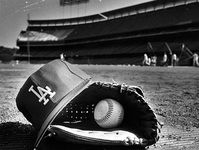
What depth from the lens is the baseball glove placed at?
1702 millimetres

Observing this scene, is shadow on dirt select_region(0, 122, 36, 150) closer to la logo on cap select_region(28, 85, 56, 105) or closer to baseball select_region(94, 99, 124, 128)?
la logo on cap select_region(28, 85, 56, 105)

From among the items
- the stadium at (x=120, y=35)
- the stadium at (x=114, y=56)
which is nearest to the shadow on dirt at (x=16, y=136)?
the stadium at (x=114, y=56)

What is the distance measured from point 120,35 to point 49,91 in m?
33.4

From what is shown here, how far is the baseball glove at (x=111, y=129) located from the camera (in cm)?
170

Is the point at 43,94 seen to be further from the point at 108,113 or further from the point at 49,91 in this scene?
the point at 108,113

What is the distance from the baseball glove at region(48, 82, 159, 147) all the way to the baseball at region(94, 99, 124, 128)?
4 cm

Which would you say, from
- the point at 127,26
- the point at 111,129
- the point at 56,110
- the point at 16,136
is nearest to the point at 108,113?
the point at 111,129

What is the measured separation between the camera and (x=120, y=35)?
34.8m

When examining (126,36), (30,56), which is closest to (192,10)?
(126,36)

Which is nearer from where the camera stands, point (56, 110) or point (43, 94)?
point (56, 110)

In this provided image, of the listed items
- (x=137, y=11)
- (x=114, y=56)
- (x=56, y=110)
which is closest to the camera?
(x=56, y=110)

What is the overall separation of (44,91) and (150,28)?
29.6 metres

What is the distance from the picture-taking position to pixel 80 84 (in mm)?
1852

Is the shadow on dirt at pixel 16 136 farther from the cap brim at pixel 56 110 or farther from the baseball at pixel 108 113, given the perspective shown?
the baseball at pixel 108 113
